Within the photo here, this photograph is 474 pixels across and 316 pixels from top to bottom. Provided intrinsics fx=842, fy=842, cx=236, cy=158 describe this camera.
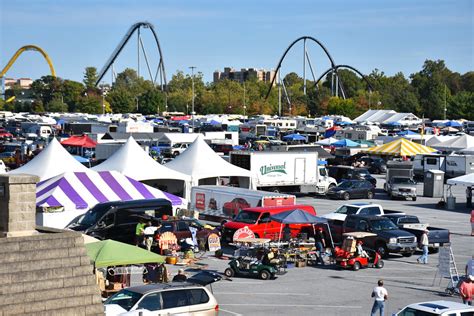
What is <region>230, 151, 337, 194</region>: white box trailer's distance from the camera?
125 feet

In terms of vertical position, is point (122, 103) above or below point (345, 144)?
above

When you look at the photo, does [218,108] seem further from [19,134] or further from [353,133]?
[353,133]

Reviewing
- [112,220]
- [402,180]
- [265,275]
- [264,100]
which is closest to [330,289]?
[265,275]

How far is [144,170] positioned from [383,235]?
39.0 feet

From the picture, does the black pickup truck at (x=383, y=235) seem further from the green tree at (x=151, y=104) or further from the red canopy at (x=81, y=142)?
the green tree at (x=151, y=104)

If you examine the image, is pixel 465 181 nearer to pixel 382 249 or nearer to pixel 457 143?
pixel 382 249

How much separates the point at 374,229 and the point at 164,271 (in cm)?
818

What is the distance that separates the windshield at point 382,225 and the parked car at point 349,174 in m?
18.5

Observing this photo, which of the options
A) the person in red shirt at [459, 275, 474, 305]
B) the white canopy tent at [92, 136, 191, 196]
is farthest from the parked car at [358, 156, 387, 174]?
the person in red shirt at [459, 275, 474, 305]

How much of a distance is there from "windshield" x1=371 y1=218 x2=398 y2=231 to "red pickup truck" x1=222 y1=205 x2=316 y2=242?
2.17m

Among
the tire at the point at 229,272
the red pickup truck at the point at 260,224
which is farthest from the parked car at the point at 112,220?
the tire at the point at 229,272

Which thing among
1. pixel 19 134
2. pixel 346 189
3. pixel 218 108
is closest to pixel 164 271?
pixel 346 189

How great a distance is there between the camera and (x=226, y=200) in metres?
30.1

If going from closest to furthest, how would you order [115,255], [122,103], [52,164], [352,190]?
[115,255] → [52,164] → [352,190] → [122,103]
